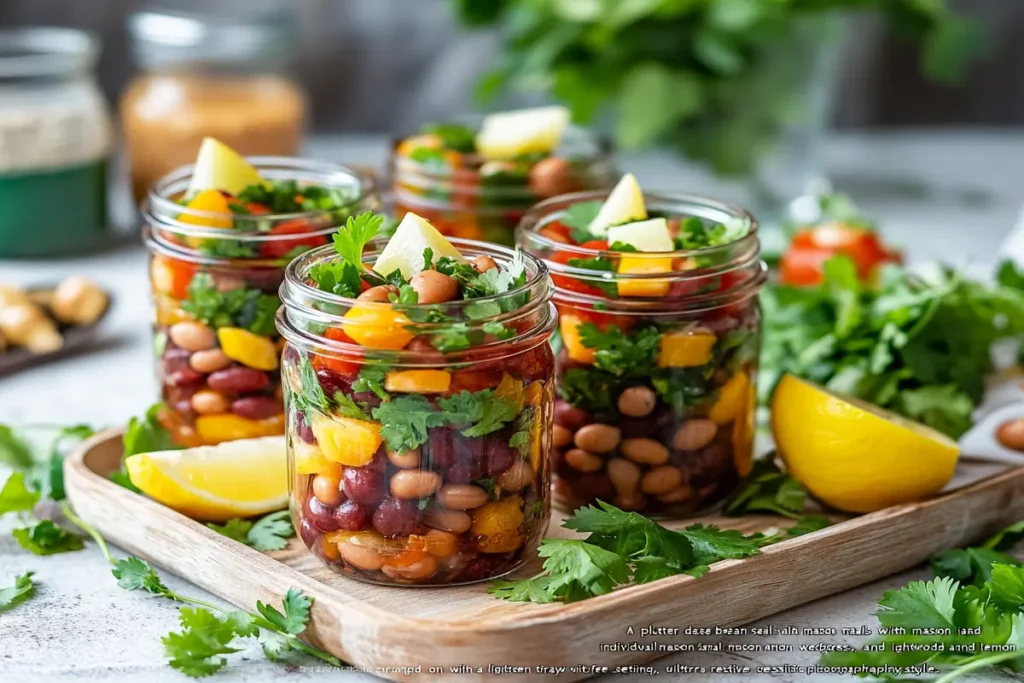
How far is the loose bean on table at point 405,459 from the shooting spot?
4.07 ft

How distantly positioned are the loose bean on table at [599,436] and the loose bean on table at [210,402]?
426mm

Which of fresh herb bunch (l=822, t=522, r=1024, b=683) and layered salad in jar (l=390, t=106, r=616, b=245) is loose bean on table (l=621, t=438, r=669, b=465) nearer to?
fresh herb bunch (l=822, t=522, r=1024, b=683)

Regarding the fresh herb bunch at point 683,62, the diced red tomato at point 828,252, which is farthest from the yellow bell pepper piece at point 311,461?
the fresh herb bunch at point 683,62

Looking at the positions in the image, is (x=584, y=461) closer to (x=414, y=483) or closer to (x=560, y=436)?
(x=560, y=436)

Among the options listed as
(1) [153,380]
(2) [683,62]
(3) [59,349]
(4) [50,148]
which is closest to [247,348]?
(1) [153,380]

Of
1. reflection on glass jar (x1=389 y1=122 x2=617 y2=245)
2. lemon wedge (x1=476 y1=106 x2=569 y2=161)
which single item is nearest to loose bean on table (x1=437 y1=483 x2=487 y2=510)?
reflection on glass jar (x1=389 y1=122 x2=617 y2=245)

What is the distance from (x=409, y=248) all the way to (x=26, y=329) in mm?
1017

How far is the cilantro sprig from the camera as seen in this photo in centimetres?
125

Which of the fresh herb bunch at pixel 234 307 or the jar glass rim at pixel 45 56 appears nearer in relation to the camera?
the fresh herb bunch at pixel 234 307

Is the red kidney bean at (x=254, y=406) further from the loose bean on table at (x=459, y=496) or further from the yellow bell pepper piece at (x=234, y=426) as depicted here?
the loose bean on table at (x=459, y=496)

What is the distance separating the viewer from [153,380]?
209cm

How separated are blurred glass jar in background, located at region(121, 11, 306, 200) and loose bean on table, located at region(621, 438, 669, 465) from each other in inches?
58.5

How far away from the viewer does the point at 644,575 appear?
1280mm

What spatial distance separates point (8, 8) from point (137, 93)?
30.7 inches
